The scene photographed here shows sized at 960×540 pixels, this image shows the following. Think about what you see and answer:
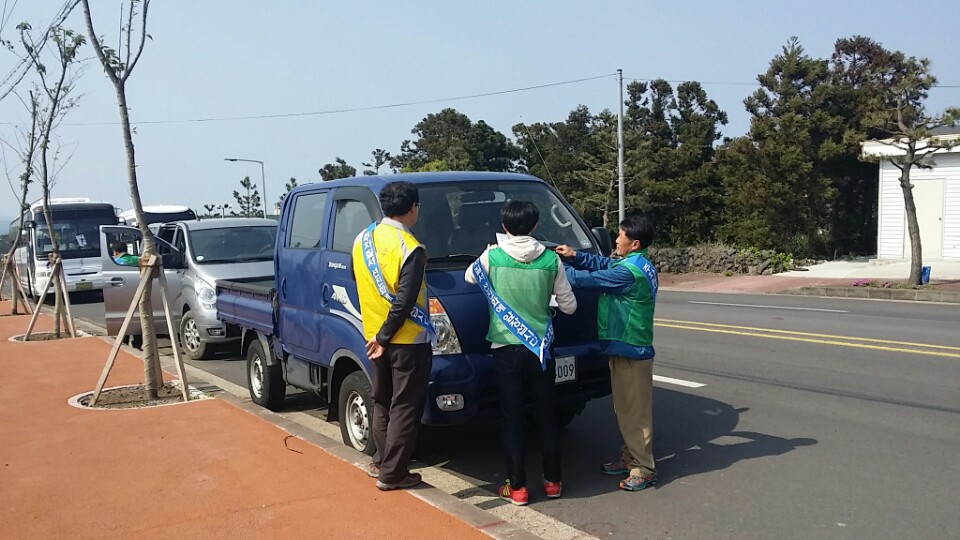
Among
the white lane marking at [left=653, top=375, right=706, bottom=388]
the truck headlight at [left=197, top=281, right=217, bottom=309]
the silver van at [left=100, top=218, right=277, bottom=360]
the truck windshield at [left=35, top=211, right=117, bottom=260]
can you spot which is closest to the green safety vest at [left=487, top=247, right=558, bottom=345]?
the white lane marking at [left=653, top=375, right=706, bottom=388]

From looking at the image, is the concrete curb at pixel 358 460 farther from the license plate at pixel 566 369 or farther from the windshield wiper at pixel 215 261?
the windshield wiper at pixel 215 261

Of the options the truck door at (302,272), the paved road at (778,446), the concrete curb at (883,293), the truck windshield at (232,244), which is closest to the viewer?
the paved road at (778,446)

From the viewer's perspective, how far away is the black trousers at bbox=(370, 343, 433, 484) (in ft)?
17.0

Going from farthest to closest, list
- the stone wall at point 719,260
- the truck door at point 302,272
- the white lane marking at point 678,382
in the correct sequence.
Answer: the stone wall at point 719,260, the white lane marking at point 678,382, the truck door at point 302,272

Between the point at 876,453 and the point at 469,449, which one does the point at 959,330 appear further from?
the point at 469,449

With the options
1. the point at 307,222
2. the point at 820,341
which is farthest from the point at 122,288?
the point at 820,341

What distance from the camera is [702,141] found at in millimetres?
31438

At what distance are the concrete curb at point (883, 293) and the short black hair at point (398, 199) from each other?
16807 mm

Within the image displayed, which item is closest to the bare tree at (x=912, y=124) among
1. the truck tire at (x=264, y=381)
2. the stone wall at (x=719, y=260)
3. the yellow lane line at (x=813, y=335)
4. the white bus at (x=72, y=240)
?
the stone wall at (x=719, y=260)

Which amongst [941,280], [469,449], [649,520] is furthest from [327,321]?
[941,280]

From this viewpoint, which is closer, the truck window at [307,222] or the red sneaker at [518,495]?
the red sneaker at [518,495]

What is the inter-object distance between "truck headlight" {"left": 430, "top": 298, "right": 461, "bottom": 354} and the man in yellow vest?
16cm

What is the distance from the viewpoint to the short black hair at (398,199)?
5.20 m

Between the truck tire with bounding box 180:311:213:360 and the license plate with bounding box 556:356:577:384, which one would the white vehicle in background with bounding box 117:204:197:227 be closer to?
the truck tire with bounding box 180:311:213:360
